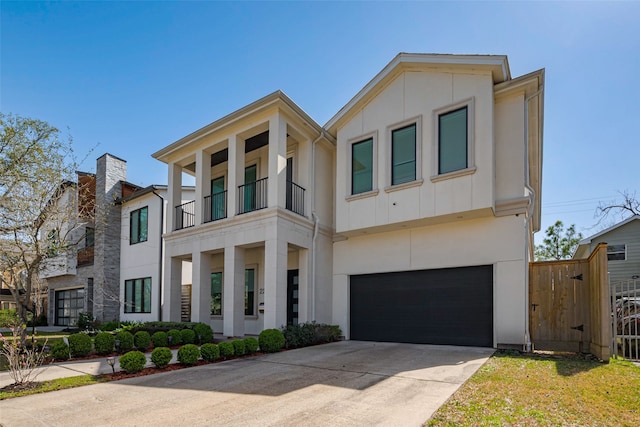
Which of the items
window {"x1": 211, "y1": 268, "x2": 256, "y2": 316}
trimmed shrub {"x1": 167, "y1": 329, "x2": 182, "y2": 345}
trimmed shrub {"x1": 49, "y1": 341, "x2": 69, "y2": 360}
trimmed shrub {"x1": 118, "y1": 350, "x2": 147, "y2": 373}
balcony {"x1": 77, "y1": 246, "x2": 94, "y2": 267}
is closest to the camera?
trimmed shrub {"x1": 118, "y1": 350, "x2": 147, "y2": 373}

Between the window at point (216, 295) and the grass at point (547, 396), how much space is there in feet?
34.8

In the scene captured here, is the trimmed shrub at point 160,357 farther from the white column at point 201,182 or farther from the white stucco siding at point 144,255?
the white stucco siding at point 144,255

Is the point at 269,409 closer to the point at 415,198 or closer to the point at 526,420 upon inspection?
the point at 526,420

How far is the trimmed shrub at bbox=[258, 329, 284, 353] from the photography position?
9758 millimetres

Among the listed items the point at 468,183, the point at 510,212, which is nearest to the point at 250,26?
the point at 468,183

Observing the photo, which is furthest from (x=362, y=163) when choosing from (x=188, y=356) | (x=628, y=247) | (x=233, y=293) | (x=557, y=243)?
(x=557, y=243)

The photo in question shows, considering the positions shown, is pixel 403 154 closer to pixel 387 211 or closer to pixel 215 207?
pixel 387 211

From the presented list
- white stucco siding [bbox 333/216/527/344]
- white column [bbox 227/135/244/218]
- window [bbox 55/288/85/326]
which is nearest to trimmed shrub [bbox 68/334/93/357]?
white column [bbox 227/135/244/218]

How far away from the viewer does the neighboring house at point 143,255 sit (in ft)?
55.6

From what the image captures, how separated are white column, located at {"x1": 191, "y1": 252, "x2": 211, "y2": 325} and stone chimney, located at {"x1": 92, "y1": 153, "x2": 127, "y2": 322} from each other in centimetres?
711

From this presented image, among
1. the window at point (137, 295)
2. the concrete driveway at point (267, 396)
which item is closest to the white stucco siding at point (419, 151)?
the concrete driveway at point (267, 396)

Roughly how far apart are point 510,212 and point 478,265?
1.68 m

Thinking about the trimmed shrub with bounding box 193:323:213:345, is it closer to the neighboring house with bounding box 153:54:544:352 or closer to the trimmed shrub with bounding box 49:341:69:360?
the neighboring house with bounding box 153:54:544:352

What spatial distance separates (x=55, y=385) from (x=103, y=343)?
10.2ft
